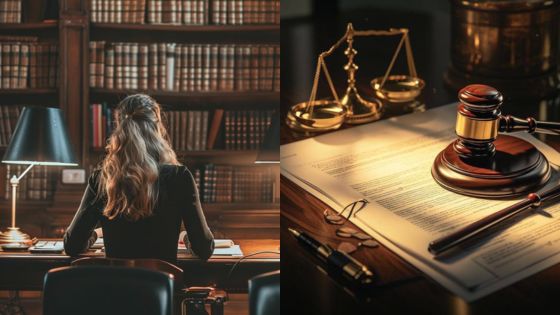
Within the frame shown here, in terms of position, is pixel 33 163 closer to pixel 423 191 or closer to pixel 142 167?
pixel 142 167

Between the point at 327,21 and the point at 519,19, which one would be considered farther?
the point at 327,21

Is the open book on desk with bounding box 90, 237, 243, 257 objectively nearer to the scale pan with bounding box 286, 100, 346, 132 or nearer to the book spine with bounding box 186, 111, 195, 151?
the book spine with bounding box 186, 111, 195, 151

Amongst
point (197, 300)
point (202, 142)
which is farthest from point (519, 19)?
point (197, 300)

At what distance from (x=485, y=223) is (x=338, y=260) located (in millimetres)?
174

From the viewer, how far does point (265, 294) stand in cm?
93

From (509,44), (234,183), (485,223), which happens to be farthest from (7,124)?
(509,44)

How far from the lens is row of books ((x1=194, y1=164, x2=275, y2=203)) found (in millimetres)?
978

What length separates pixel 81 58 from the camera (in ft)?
3.33

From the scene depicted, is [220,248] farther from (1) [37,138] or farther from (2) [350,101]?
(2) [350,101]

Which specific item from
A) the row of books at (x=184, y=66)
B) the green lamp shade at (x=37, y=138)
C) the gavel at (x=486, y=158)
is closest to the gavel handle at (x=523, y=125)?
the gavel at (x=486, y=158)

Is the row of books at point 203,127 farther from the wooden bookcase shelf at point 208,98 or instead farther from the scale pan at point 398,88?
the scale pan at point 398,88

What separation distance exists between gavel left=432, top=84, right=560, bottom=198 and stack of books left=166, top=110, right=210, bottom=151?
324 mm

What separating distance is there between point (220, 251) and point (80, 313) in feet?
0.52

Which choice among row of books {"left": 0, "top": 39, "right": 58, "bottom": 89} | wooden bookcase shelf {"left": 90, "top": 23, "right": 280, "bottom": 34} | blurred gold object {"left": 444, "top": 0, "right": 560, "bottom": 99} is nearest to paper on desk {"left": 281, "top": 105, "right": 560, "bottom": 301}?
blurred gold object {"left": 444, "top": 0, "right": 560, "bottom": 99}
